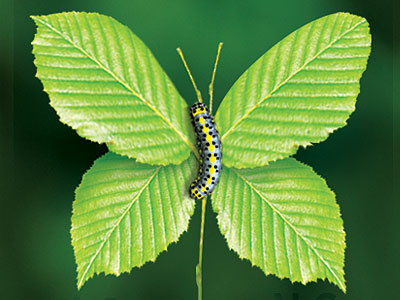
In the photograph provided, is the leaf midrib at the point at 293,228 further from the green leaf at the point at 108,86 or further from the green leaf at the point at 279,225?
the green leaf at the point at 108,86

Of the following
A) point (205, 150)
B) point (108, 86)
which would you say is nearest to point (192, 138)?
point (205, 150)

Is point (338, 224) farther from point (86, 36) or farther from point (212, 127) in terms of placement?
point (86, 36)

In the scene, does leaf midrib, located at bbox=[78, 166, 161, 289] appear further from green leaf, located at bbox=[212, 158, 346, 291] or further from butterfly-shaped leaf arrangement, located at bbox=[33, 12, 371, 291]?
green leaf, located at bbox=[212, 158, 346, 291]

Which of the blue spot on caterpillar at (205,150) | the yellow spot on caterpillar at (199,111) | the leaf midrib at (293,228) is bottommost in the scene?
the leaf midrib at (293,228)

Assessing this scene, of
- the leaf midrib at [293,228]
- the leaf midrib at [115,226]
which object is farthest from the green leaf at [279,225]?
the leaf midrib at [115,226]

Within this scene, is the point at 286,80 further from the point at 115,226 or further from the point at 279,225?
Result: the point at 115,226

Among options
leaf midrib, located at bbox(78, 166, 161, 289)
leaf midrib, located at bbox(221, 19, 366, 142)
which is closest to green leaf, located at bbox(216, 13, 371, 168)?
leaf midrib, located at bbox(221, 19, 366, 142)

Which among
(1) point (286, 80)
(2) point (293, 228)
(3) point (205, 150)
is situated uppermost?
(1) point (286, 80)

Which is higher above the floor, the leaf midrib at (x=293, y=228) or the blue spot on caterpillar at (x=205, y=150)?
the blue spot on caterpillar at (x=205, y=150)
